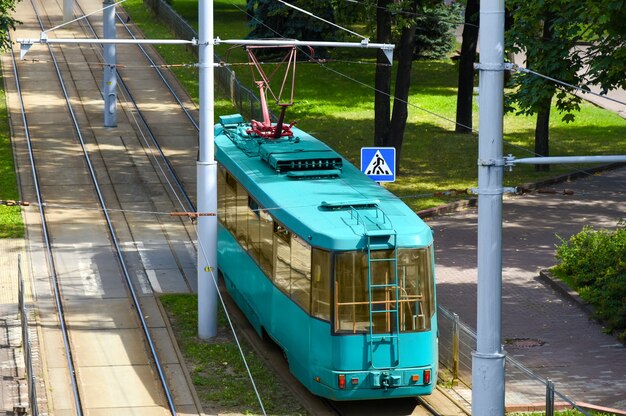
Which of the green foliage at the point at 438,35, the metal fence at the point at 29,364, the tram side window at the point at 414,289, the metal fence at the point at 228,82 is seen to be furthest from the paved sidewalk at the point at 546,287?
the green foliage at the point at 438,35

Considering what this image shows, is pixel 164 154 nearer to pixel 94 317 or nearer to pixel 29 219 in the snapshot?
pixel 29 219

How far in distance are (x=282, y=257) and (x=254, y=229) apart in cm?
198

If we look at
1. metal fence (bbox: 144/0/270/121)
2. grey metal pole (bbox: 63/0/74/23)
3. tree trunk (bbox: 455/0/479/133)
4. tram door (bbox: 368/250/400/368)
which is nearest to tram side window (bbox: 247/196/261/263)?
tram door (bbox: 368/250/400/368)

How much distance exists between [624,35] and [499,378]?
10.1 meters

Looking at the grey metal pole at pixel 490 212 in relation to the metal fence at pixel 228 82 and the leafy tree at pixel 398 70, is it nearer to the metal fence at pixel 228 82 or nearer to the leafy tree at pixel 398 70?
the leafy tree at pixel 398 70

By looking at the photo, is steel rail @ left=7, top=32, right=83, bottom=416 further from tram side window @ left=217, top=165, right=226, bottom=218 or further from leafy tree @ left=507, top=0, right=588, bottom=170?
leafy tree @ left=507, top=0, right=588, bottom=170

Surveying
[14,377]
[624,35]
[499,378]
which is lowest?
[14,377]

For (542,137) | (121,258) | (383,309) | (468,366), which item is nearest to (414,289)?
(383,309)

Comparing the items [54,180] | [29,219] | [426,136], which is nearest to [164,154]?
[54,180]

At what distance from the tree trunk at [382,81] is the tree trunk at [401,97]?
11.1 inches

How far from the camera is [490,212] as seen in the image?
10.7 m

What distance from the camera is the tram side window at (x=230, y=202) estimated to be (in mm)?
21039

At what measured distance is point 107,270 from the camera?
24.0 metres

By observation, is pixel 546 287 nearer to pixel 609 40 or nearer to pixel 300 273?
pixel 609 40
